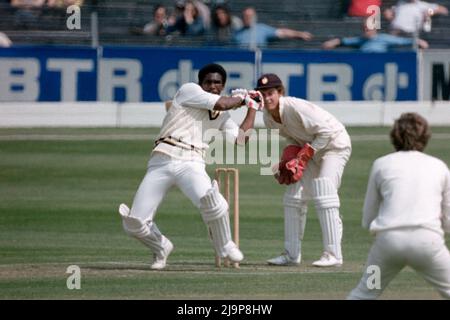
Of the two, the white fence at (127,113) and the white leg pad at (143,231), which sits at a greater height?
the white leg pad at (143,231)

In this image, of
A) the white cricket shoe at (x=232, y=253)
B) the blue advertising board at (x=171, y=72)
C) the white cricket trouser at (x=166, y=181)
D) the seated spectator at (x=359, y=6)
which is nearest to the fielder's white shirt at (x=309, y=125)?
the white cricket trouser at (x=166, y=181)

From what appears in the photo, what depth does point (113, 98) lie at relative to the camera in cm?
2534

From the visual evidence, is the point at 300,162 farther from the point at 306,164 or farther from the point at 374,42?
the point at 374,42

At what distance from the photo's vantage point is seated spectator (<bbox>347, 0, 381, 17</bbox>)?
1070 inches

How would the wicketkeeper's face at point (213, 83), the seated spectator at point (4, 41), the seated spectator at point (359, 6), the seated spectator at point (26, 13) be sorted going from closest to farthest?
1. the wicketkeeper's face at point (213, 83)
2. the seated spectator at point (4, 41)
3. the seated spectator at point (26, 13)
4. the seated spectator at point (359, 6)

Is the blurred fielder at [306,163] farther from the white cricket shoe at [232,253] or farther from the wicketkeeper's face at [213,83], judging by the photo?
the white cricket shoe at [232,253]

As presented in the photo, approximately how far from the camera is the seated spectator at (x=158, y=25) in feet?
85.8

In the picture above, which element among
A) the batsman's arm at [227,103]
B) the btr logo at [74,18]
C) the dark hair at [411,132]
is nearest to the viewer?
the dark hair at [411,132]

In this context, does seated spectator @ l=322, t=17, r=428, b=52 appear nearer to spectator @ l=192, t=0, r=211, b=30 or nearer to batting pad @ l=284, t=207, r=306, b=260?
spectator @ l=192, t=0, r=211, b=30

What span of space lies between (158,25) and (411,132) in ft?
59.3

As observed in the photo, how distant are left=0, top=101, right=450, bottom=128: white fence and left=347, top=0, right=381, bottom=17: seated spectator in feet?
7.38

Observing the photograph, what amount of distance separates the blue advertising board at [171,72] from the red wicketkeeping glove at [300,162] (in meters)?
13.1
